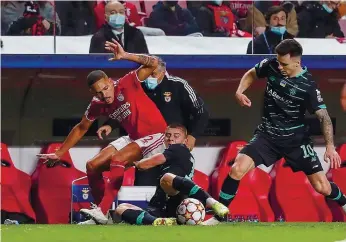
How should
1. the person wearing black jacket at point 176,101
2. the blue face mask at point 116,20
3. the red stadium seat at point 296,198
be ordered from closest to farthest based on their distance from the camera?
the person wearing black jacket at point 176,101, the blue face mask at point 116,20, the red stadium seat at point 296,198

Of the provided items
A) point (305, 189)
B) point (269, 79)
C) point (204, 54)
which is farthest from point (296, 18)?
point (269, 79)

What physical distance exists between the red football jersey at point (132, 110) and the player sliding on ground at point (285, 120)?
1.44 meters

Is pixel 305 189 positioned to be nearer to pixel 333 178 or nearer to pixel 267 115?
pixel 333 178

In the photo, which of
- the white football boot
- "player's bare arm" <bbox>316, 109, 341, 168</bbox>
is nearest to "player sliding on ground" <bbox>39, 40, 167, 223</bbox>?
the white football boot

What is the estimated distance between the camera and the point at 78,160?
1356 centimetres

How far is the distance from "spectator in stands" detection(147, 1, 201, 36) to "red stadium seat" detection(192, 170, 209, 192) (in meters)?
1.67

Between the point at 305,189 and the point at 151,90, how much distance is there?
2459 millimetres

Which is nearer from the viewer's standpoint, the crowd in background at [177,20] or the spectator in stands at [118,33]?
the spectator in stands at [118,33]

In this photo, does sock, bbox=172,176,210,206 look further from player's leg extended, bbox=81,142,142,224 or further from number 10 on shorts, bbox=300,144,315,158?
number 10 on shorts, bbox=300,144,315,158

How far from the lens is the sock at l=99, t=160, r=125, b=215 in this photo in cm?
1028

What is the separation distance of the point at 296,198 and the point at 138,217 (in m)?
4.05

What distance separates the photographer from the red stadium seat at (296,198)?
1323 centimetres

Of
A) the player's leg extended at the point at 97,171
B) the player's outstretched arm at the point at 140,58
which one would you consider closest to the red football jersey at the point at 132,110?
the player's outstretched arm at the point at 140,58

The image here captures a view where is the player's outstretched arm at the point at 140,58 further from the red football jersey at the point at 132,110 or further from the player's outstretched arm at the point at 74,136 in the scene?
the player's outstretched arm at the point at 74,136
